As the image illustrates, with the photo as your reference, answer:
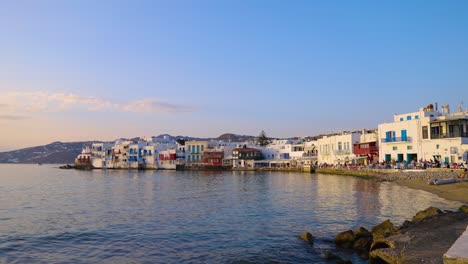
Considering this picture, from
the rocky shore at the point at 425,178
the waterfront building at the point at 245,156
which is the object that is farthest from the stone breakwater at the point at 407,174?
the waterfront building at the point at 245,156

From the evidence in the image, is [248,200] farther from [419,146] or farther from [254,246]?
[419,146]

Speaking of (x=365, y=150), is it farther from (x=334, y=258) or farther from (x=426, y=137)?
(x=334, y=258)

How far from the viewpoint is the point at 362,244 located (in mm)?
14633

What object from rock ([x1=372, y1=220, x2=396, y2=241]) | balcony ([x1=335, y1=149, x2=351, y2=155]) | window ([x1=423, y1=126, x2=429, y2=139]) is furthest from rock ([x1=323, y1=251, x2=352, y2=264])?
balcony ([x1=335, y1=149, x2=351, y2=155])

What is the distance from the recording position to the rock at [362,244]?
1453cm

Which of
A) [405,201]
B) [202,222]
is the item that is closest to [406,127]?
[405,201]

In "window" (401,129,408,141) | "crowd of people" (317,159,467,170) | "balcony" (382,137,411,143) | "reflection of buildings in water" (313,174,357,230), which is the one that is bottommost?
"reflection of buildings in water" (313,174,357,230)

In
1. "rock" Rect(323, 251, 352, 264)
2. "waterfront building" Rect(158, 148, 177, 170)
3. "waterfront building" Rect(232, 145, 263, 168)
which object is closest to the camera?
"rock" Rect(323, 251, 352, 264)

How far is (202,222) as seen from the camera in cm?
2100

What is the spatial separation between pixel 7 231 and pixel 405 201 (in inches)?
961

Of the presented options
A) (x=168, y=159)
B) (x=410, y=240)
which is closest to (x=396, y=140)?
(x=410, y=240)

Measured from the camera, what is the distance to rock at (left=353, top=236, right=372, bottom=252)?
1453 centimetres

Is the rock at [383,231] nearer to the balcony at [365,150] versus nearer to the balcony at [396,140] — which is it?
the balcony at [396,140]

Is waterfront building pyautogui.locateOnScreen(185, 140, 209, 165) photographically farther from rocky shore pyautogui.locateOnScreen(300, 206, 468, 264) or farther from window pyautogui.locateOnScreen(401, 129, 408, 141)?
rocky shore pyautogui.locateOnScreen(300, 206, 468, 264)
